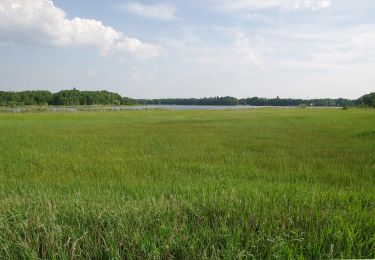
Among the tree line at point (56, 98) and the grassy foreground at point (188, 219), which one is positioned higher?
the tree line at point (56, 98)

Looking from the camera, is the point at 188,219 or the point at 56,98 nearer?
the point at 188,219

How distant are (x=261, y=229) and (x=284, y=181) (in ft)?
12.2

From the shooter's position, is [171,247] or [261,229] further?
[261,229]

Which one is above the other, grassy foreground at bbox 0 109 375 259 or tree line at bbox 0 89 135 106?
tree line at bbox 0 89 135 106

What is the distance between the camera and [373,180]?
23.2ft

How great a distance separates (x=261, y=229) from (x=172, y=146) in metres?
10.4

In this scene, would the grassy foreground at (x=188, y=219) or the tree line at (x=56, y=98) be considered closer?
the grassy foreground at (x=188, y=219)

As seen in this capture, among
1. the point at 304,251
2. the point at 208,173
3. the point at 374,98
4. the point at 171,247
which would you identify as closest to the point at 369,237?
the point at 304,251

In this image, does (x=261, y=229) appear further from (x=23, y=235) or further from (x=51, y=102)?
(x=51, y=102)

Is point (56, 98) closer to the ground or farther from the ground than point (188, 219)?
farther from the ground

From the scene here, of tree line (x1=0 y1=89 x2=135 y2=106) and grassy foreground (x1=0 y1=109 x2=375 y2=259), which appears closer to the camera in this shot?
grassy foreground (x1=0 y1=109 x2=375 y2=259)

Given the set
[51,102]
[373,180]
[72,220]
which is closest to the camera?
[72,220]

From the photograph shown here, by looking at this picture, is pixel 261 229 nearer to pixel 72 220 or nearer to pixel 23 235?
pixel 72 220

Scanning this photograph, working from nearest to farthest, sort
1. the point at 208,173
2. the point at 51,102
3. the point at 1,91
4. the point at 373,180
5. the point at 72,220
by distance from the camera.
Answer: the point at 72,220 < the point at 373,180 < the point at 208,173 < the point at 1,91 < the point at 51,102
